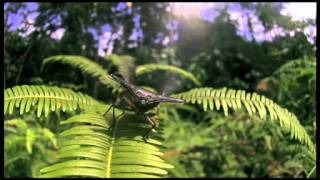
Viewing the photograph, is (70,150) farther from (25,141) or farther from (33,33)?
(25,141)

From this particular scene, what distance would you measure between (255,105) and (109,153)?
0.68 meters

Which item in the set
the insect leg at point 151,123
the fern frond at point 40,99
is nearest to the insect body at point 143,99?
the insect leg at point 151,123

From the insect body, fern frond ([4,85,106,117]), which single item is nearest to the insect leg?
the insect body

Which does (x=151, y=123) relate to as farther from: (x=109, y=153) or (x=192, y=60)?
(x=192, y=60)

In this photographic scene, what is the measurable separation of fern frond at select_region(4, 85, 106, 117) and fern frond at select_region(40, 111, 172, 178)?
119 mm

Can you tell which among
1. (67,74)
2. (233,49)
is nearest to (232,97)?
(67,74)

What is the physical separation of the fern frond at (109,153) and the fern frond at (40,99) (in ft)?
0.39

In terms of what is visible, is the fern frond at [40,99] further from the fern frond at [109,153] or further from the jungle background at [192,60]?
the jungle background at [192,60]

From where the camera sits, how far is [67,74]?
10.9ft

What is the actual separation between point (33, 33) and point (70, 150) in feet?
4.58

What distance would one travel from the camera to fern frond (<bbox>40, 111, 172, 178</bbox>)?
1.19 m

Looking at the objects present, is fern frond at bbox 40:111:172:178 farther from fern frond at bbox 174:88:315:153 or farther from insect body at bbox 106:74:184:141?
fern frond at bbox 174:88:315:153

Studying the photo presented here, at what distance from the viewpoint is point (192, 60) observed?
4504mm

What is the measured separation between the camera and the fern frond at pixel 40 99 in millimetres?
1641
